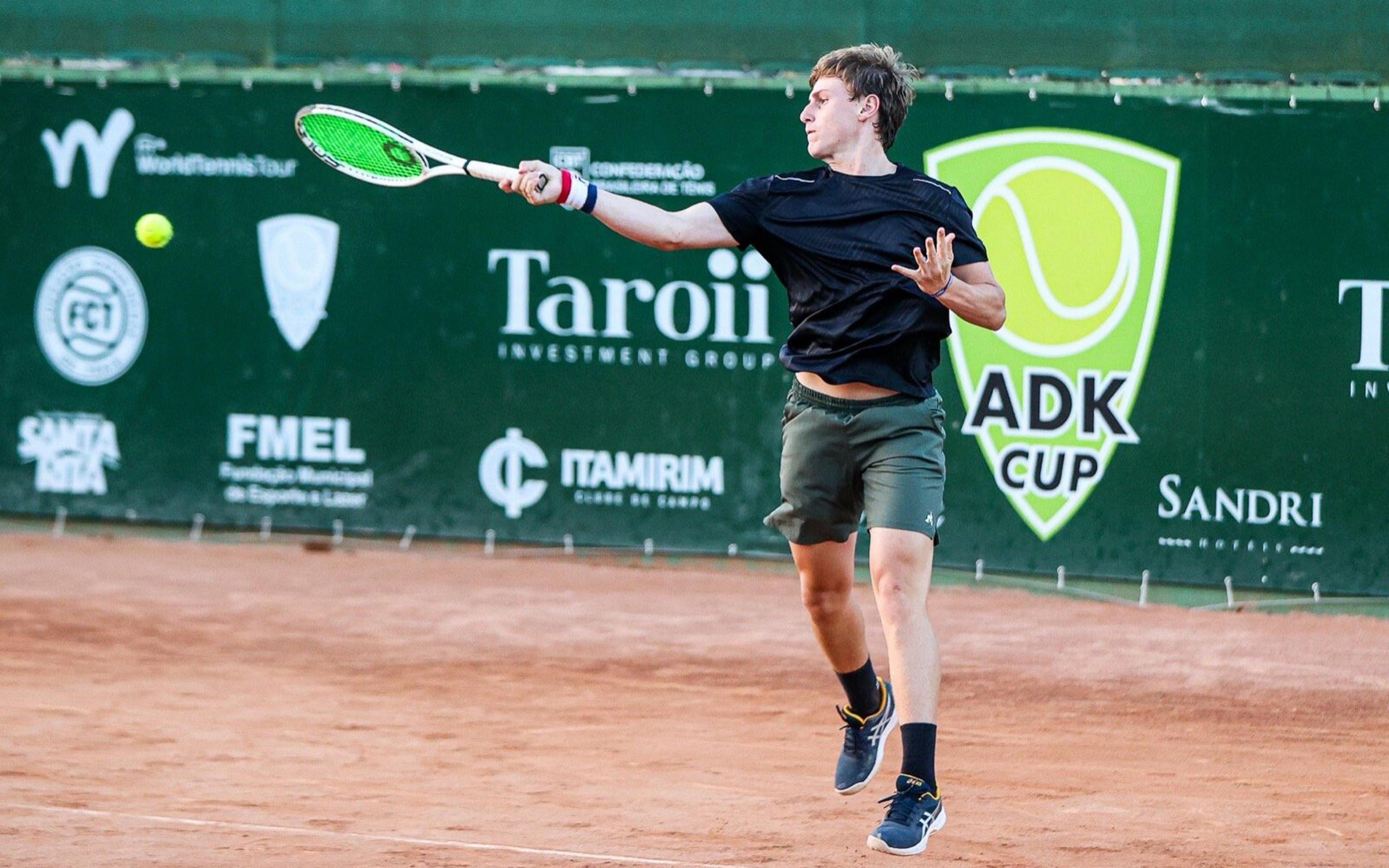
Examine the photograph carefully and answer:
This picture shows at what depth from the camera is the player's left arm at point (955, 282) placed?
422 cm

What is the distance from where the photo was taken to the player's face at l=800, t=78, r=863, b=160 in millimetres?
4531

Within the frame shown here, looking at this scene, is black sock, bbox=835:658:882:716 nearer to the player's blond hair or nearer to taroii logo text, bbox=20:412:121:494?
the player's blond hair

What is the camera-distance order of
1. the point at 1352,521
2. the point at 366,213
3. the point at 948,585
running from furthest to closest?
the point at 366,213 < the point at 948,585 < the point at 1352,521

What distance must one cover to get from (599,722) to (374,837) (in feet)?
5.19

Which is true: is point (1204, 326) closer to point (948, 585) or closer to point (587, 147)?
point (948, 585)

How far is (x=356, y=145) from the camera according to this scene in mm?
5148

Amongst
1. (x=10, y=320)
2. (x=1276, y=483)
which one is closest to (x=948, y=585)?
(x=1276, y=483)

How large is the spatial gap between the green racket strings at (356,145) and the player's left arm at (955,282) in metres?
1.54

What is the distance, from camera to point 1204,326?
807 cm

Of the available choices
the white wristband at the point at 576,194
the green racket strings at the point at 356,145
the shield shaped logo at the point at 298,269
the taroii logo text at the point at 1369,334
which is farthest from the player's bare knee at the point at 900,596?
the shield shaped logo at the point at 298,269

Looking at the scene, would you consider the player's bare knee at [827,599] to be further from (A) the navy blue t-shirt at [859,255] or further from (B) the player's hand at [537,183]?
(B) the player's hand at [537,183]

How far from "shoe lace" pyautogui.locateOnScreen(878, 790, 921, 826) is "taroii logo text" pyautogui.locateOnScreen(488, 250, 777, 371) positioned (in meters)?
4.48

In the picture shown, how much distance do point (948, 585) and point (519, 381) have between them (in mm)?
2339

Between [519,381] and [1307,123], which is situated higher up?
[1307,123]
